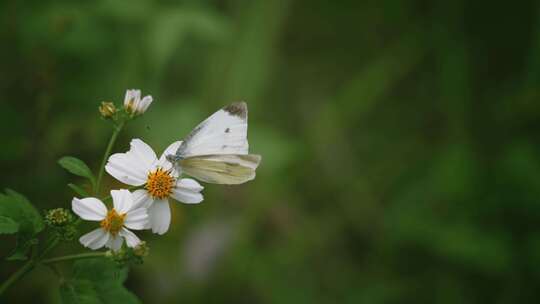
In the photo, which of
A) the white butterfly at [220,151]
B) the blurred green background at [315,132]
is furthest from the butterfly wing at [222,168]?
the blurred green background at [315,132]

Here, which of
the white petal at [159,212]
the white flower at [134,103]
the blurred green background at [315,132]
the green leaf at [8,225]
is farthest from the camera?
the blurred green background at [315,132]

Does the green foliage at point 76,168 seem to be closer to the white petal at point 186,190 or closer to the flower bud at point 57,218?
the flower bud at point 57,218

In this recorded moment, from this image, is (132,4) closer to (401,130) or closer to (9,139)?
(9,139)

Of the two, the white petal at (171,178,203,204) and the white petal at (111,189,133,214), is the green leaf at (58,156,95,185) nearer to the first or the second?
the white petal at (111,189,133,214)

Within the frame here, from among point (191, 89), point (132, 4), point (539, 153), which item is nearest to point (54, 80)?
point (132, 4)

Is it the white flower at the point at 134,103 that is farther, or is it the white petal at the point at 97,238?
the white flower at the point at 134,103

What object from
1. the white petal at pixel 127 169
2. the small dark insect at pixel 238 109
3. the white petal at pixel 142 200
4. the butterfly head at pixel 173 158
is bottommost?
the white petal at pixel 142 200

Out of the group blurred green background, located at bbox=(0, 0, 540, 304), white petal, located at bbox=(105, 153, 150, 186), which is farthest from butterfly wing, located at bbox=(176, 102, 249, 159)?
blurred green background, located at bbox=(0, 0, 540, 304)
